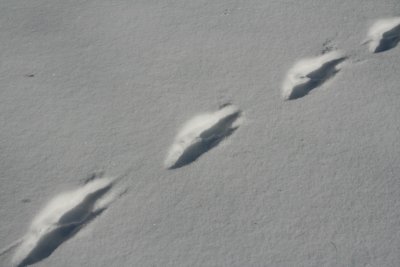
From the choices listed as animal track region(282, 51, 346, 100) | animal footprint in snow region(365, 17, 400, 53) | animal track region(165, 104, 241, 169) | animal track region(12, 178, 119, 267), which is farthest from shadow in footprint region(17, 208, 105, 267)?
animal footprint in snow region(365, 17, 400, 53)

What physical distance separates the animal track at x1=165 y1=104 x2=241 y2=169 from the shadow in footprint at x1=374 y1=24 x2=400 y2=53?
1.92 feet

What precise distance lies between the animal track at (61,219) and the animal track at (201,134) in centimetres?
22

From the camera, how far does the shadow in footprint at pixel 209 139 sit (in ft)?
4.72

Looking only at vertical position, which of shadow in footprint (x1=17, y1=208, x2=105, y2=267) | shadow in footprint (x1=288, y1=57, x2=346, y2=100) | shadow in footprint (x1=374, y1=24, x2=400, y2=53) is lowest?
shadow in footprint (x1=374, y1=24, x2=400, y2=53)

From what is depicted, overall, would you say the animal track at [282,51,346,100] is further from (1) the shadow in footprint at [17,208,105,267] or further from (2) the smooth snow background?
(1) the shadow in footprint at [17,208,105,267]

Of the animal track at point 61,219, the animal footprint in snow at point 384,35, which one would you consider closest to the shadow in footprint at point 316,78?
the animal footprint in snow at point 384,35

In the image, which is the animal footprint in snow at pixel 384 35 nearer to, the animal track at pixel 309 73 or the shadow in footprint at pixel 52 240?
the animal track at pixel 309 73

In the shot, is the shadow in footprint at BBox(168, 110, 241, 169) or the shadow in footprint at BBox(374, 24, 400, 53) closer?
the shadow in footprint at BBox(168, 110, 241, 169)

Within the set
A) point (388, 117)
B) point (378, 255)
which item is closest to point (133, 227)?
point (378, 255)

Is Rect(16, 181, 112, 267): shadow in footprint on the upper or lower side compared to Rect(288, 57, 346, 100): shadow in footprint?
upper

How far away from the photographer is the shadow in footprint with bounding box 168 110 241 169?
1439mm

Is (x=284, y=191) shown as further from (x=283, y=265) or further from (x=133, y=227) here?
(x=133, y=227)

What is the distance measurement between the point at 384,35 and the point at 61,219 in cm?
128

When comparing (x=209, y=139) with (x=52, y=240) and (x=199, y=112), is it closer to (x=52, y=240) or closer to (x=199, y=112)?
(x=199, y=112)
